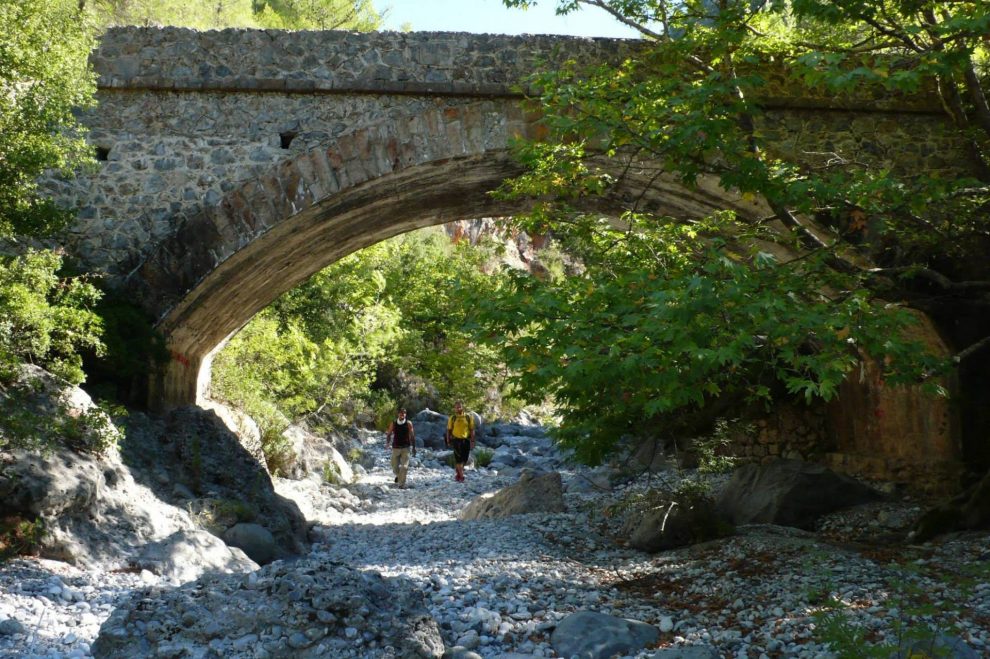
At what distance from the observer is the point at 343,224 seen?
1088 cm

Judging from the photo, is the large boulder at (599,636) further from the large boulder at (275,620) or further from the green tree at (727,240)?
the green tree at (727,240)

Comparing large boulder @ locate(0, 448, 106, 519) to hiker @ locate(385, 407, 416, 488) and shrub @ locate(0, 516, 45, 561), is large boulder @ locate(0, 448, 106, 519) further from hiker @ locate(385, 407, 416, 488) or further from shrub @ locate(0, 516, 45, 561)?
hiker @ locate(385, 407, 416, 488)

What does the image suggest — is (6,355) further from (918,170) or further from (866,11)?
(918,170)

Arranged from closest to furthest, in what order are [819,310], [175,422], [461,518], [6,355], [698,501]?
[819,310] < [6,355] < [698,501] < [175,422] < [461,518]

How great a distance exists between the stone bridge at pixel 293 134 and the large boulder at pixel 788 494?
257cm

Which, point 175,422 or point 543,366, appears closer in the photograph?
point 543,366

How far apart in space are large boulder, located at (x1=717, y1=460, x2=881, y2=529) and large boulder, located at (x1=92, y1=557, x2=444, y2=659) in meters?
5.02

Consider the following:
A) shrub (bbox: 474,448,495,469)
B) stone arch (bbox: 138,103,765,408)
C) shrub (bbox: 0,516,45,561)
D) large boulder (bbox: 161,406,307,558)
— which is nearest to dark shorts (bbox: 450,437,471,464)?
shrub (bbox: 474,448,495,469)

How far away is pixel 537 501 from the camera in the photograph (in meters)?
11.2

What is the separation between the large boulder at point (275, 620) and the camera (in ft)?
15.4

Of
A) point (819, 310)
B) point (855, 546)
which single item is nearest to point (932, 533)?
point (855, 546)

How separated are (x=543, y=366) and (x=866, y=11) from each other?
2.97m

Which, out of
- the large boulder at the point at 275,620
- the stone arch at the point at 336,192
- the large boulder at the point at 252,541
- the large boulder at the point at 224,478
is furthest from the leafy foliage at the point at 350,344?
the large boulder at the point at 275,620

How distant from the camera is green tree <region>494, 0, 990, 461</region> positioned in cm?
550
